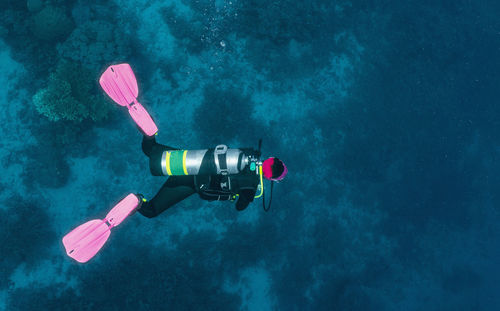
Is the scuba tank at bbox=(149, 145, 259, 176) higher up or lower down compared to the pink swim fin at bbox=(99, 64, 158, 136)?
lower down

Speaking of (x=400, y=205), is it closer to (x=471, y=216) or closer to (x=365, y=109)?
(x=471, y=216)

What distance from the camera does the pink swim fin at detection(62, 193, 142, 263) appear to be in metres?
4.20

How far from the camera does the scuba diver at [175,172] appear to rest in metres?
4.32

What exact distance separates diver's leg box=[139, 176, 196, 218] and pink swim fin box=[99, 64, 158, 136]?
1.05 meters

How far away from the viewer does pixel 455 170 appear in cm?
859

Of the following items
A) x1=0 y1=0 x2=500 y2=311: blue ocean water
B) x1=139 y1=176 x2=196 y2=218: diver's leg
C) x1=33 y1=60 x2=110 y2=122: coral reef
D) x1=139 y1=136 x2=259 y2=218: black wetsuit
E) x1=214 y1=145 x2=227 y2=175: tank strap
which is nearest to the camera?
x1=214 y1=145 x2=227 y2=175: tank strap

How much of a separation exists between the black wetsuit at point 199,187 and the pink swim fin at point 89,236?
30.8 inches

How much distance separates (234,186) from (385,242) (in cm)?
564

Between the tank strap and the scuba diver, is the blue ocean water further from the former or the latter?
the tank strap

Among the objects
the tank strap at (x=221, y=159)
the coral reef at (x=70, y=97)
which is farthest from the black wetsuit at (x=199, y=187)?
the coral reef at (x=70, y=97)

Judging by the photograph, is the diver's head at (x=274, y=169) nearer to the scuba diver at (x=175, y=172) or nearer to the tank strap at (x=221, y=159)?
the scuba diver at (x=175, y=172)

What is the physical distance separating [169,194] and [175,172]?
0.97m

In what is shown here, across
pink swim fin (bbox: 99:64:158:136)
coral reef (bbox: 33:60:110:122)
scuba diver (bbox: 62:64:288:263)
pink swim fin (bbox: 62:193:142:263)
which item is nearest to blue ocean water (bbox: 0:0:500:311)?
coral reef (bbox: 33:60:110:122)

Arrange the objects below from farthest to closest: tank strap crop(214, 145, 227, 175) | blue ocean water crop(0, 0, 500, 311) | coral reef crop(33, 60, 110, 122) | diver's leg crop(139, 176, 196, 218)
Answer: coral reef crop(33, 60, 110, 122) → blue ocean water crop(0, 0, 500, 311) → diver's leg crop(139, 176, 196, 218) → tank strap crop(214, 145, 227, 175)
